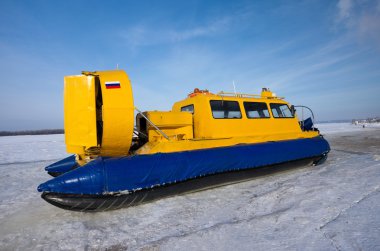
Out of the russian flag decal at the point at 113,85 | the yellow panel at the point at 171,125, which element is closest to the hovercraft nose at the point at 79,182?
the russian flag decal at the point at 113,85

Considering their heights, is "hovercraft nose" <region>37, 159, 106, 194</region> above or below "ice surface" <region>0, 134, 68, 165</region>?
above

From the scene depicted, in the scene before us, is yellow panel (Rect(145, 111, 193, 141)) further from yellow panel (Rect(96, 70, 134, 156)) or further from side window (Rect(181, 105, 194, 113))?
yellow panel (Rect(96, 70, 134, 156))

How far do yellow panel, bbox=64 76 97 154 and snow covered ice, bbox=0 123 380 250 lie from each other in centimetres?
118

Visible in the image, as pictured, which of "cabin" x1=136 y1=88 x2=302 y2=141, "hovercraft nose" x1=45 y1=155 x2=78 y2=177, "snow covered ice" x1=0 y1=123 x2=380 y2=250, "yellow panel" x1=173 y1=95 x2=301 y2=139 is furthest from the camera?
"yellow panel" x1=173 y1=95 x2=301 y2=139

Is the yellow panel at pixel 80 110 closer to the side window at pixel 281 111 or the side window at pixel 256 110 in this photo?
the side window at pixel 256 110

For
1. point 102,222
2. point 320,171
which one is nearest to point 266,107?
point 320,171

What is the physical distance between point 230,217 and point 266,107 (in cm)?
397

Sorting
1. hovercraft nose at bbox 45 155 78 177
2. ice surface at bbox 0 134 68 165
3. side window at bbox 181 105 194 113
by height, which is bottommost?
ice surface at bbox 0 134 68 165

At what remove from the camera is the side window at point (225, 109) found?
5.39 metres

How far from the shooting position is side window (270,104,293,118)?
6.62 m

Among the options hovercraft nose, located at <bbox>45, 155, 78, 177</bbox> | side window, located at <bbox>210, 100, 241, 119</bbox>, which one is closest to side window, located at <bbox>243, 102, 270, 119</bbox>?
side window, located at <bbox>210, 100, 241, 119</bbox>

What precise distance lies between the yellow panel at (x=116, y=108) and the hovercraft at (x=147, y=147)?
15mm

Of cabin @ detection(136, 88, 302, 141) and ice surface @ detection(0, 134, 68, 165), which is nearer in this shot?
cabin @ detection(136, 88, 302, 141)

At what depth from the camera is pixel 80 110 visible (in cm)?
384
